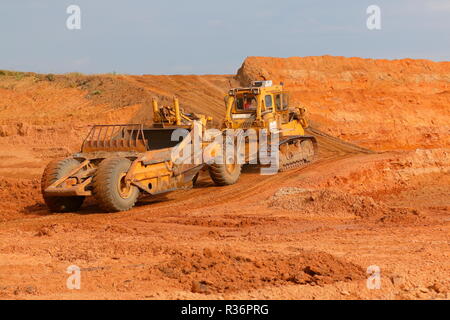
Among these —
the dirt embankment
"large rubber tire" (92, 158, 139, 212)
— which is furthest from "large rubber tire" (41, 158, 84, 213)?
the dirt embankment

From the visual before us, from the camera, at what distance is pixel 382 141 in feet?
93.5

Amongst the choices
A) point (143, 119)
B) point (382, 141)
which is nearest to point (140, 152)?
point (143, 119)

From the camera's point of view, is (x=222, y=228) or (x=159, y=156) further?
(x=159, y=156)

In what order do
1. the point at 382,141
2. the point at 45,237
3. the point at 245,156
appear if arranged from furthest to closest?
the point at 382,141
the point at 245,156
the point at 45,237

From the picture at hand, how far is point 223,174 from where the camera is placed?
563 inches

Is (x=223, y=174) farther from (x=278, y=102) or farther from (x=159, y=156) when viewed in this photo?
(x=278, y=102)

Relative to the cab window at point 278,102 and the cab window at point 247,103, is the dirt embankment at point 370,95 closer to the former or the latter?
the cab window at point 278,102

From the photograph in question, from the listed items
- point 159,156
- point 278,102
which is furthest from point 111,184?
point 278,102

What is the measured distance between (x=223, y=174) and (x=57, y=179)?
4298 millimetres

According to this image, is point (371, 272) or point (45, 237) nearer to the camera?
point (371, 272)

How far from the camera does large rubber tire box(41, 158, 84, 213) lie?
37.9 ft

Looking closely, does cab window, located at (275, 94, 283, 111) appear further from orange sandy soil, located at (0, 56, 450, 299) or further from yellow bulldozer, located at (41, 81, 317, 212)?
orange sandy soil, located at (0, 56, 450, 299)
